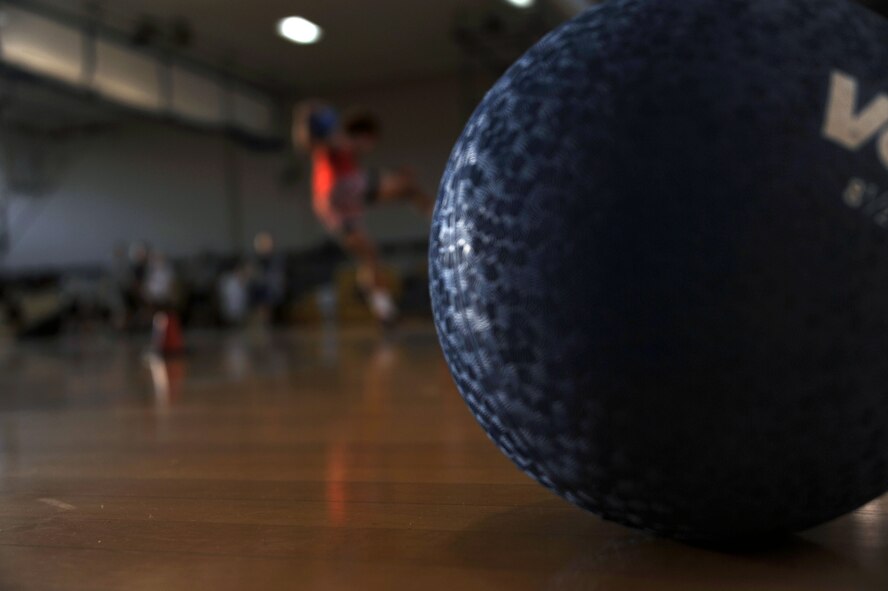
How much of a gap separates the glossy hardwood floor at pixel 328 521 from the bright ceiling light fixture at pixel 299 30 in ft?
27.2

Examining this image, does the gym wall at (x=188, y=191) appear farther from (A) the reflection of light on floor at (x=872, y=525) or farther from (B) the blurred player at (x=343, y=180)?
(A) the reflection of light on floor at (x=872, y=525)

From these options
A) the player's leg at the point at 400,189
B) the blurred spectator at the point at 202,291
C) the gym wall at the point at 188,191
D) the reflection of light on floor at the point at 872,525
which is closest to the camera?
the reflection of light on floor at the point at 872,525

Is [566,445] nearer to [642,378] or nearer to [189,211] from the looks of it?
[642,378]

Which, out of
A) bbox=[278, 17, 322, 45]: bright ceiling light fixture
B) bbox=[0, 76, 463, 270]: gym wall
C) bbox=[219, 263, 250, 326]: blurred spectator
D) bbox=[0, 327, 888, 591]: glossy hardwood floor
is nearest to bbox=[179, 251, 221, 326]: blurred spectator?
bbox=[219, 263, 250, 326]: blurred spectator

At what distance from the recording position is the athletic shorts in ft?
17.5

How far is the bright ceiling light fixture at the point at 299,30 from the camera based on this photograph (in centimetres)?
930

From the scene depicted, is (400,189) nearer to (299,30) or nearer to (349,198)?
(349,198)

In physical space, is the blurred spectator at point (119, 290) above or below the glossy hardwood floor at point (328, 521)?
above

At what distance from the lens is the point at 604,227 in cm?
61

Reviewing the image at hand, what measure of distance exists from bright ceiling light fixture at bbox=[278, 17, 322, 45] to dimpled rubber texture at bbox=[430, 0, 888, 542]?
30.3 ft

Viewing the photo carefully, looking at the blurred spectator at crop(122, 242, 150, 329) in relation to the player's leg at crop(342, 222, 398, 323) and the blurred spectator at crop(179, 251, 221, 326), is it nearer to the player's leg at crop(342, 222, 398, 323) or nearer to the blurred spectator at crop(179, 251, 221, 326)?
the blurred spectator at crop(179, 251, 221, 326)

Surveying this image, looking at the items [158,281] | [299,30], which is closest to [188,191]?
[299,30]

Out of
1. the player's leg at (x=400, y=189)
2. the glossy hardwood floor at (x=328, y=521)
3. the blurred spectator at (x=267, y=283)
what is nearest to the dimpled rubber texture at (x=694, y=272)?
the glossy hardwood floor at (x=328, y=521)

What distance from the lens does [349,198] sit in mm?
5359
